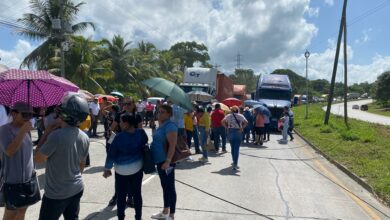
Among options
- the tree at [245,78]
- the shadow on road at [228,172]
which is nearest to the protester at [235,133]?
the shadow on road at [228,172]

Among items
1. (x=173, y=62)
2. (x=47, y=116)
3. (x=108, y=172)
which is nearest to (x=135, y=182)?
(x=108, y=172)

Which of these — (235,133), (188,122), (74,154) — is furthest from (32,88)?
(188,122)

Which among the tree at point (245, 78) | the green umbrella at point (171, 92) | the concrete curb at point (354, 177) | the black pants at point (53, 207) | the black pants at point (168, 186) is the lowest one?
the concrete curb at point (354, 177)

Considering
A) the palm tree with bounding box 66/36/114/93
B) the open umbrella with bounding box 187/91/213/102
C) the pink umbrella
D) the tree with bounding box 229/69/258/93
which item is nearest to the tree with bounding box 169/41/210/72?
the tree with bounding box 229/69/258/93

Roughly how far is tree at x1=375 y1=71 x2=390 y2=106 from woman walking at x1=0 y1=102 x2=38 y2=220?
72535 mm

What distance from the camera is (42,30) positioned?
28281 mm

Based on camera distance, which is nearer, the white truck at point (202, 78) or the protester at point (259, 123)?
the protester at point (259, 123)

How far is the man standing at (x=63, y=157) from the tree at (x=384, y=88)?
238 feet

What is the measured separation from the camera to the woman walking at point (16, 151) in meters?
3.94

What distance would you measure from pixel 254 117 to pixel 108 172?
12.8 meters

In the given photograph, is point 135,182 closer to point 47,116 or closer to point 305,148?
point 47,116

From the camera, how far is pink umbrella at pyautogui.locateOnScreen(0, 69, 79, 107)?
518cm

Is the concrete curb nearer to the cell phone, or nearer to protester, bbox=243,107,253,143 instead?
protester, bbox=243,107,253,143

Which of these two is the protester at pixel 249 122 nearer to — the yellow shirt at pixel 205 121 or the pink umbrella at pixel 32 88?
the yellow shirt at pixel 205 121
